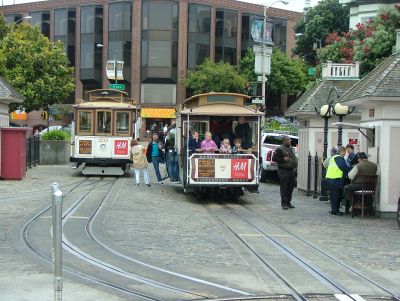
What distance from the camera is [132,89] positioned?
6212 centimetres

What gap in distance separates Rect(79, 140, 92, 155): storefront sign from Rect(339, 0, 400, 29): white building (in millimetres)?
22964

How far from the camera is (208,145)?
17703mm

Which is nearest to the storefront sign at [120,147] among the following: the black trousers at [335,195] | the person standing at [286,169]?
the person standing at [286,169]

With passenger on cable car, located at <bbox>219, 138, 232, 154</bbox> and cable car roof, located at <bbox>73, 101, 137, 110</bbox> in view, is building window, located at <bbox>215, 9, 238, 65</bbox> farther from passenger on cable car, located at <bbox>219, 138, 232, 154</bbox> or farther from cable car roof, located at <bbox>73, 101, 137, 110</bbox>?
passenger on cable car, located at <bbox>219, 138, 232, 154</bbox>

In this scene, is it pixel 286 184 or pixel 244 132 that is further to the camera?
pixel 244 132

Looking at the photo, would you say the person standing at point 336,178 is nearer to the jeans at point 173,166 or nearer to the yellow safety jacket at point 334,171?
the yellow safety jacket at point 334,171

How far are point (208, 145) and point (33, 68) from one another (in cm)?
1760

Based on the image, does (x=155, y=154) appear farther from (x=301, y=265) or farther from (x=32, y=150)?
(x=301, y=265)

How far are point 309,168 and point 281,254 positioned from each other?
34.5 ft

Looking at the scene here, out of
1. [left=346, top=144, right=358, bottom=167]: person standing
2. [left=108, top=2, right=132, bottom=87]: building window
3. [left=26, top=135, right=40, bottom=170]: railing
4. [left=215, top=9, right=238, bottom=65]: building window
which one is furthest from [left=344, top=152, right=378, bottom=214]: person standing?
[left=215, top=9, right=238, bottom=65]: building window

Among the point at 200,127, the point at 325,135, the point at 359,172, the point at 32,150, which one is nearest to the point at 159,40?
the point at 32,150

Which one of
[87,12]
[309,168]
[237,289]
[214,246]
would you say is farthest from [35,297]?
[87,12]

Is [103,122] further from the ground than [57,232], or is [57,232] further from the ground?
[103,122]

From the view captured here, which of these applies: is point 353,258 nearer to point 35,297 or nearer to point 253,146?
point 35,297
